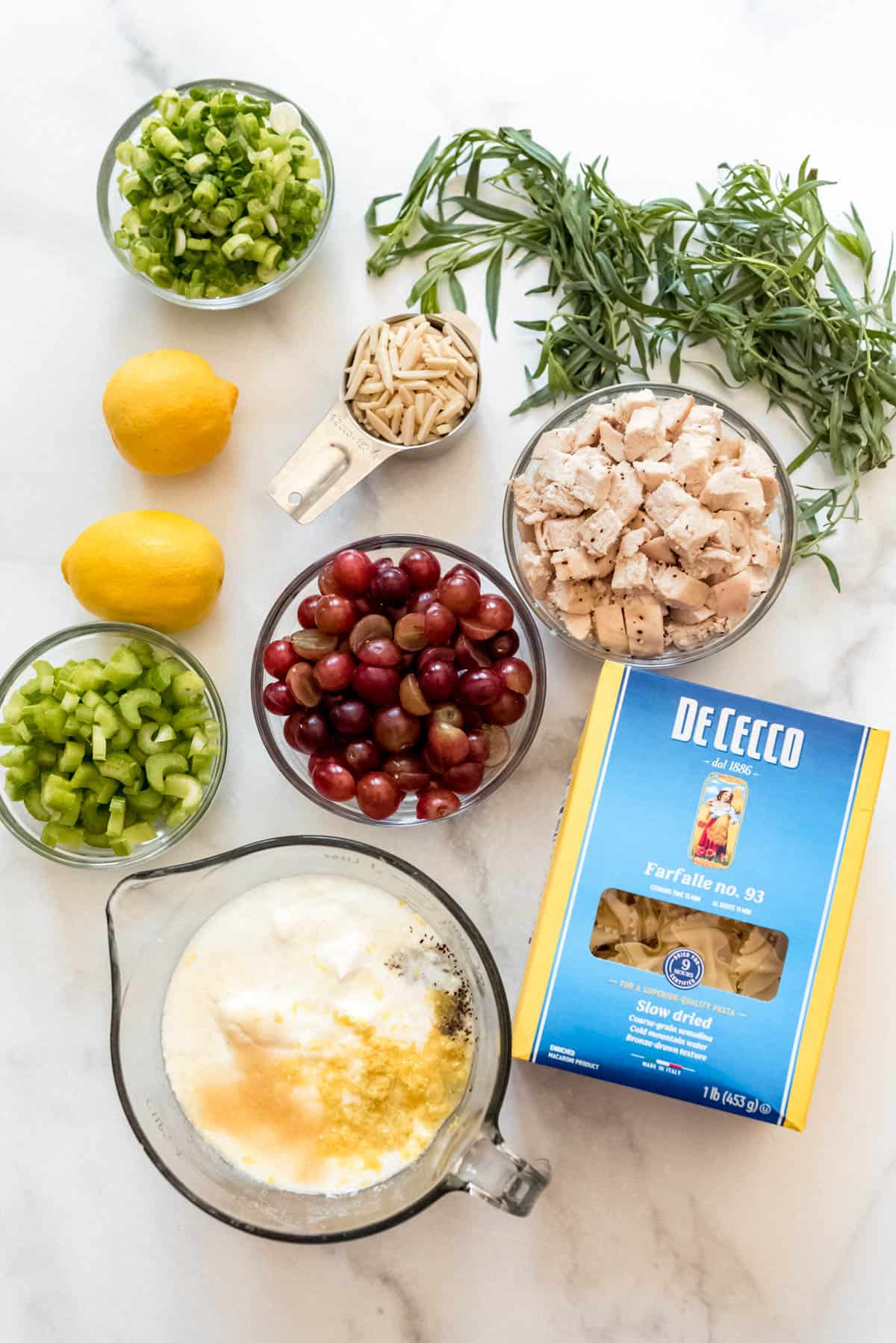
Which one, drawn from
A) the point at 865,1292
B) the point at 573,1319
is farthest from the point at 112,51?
the point at 865,1292

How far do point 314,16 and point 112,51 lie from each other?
13.1 inches

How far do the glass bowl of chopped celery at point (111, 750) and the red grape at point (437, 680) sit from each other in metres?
0.35

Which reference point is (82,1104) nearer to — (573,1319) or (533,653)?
(573,1319)

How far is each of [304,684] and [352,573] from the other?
0.16 meters

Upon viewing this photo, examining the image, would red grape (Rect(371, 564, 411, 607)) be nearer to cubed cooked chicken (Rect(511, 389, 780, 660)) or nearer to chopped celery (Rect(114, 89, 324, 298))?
cubed cooked chicken (Rect(511, 389, 780, 660))

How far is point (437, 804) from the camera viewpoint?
1516mm

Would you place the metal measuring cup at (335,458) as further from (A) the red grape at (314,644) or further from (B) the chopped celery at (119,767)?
(B) the chopped celery at (119,767)

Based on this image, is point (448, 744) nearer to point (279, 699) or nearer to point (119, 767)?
point (279, 699)

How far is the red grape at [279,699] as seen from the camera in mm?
1545

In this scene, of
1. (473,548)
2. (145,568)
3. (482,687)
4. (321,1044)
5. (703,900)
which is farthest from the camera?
(473,548)

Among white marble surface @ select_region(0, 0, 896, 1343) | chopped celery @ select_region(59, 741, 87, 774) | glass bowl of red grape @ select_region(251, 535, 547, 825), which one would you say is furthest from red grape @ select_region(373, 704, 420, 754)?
chopped celery @ select_region(59, 741, 87, 774)

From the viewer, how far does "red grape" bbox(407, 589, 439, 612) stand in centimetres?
152

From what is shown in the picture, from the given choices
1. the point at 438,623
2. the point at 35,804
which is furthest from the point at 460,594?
the point at 35,804

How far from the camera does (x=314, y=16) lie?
5.92 ft
